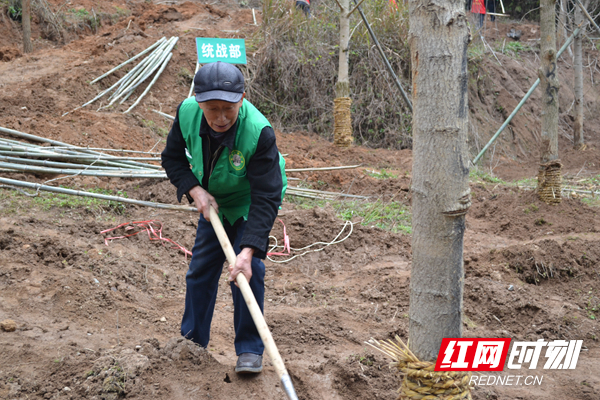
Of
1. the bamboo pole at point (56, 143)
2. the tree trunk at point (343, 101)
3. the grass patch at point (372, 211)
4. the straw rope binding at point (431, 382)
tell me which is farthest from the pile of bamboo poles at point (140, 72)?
the straw rope binding at point (431, 382)

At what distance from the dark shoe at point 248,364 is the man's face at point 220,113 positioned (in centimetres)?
109

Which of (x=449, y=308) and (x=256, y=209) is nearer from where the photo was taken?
(x=449, y=308)

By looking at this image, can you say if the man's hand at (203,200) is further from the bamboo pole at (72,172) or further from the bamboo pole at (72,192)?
the bamboo pole at (72,172)

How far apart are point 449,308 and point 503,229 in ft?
12.5

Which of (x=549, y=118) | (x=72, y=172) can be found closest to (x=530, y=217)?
(x=549, y=118)

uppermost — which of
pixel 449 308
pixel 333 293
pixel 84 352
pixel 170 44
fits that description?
pixel 170 44

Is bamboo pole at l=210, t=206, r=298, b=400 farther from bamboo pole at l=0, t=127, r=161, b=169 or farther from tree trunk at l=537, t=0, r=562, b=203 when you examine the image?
tree trunk at l=537, t=0, r=562, b=203

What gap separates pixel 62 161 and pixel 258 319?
4400mm

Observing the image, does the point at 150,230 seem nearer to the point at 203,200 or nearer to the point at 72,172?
the point at 72,172

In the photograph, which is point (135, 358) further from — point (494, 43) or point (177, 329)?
point (494, 43)

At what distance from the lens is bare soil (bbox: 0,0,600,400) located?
230 centimetres

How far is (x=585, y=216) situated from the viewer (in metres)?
5.12

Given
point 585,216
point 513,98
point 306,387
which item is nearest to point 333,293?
point 306,387

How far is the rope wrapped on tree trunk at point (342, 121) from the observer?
27.0ft
